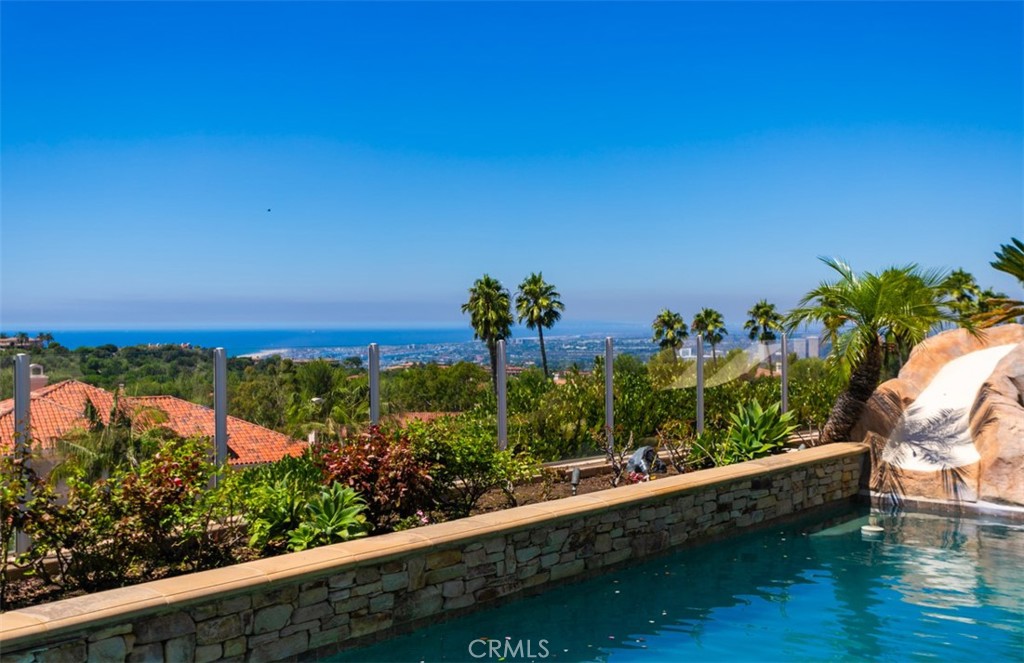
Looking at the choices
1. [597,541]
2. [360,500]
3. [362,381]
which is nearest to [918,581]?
[597,541]

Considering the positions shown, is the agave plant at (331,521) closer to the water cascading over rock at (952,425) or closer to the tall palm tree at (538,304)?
the water cascading over rock at (952,425)

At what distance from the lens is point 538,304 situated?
45031 millimetres

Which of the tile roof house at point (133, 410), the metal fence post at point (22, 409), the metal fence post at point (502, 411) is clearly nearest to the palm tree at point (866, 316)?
the metal fence post at point (502, 411)

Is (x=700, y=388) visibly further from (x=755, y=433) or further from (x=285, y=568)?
(x=285, y=568)

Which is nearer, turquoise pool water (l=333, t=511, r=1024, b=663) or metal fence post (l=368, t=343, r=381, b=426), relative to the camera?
turquoise pool water (l=333, t=511, r=1024, b=663)

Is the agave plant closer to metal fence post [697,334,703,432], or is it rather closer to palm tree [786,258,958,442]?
metal fence post [697,334,703,432]

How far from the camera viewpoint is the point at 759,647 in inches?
290

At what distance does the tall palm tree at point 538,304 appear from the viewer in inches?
1772

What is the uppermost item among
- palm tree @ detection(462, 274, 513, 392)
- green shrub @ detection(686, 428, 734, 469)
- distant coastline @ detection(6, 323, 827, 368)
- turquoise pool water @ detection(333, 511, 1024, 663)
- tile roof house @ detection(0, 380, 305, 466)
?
palm tree @ detection(462, 274, 513, 392)

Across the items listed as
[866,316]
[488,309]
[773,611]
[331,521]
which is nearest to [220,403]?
Answer: [331,521]

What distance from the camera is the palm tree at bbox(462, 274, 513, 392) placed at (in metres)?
38.8

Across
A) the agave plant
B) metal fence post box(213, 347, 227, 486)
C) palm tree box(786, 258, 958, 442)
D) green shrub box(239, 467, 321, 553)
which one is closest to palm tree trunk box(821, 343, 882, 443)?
palm tree box(786, 258, 958, 442)

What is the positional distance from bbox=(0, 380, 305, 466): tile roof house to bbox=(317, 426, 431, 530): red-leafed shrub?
955mm

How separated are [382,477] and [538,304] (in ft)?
120
